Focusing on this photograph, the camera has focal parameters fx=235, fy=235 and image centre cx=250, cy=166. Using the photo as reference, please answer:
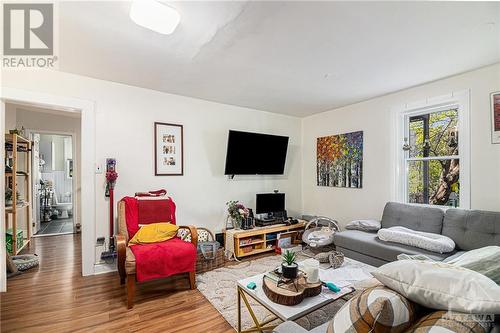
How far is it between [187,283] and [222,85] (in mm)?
2494

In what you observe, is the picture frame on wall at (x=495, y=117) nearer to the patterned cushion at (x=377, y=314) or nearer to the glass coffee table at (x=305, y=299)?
the glass coffee table at (x=305, y=299)

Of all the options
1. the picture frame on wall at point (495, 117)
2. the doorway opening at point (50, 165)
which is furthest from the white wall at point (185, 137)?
the picture frame on wall at point (495, 117)

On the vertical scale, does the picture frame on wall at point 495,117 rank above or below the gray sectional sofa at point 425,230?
above

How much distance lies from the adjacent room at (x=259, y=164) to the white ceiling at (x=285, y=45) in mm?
20

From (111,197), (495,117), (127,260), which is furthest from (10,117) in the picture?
(495,117)

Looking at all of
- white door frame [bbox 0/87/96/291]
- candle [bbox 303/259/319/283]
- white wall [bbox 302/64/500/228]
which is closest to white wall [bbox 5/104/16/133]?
white door frame [bbox 0/87/96/291]

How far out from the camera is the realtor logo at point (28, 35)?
169 cm

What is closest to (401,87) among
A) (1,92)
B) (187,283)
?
(187,283)

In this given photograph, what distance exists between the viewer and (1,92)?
94.3 inches

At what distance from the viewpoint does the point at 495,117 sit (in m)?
2.50

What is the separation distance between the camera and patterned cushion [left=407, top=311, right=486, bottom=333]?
2.23ft

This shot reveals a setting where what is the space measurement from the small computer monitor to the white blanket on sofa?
1737 mm

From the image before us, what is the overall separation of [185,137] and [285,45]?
2.03 m

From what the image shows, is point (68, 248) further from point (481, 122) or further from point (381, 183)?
point (481, 122)
